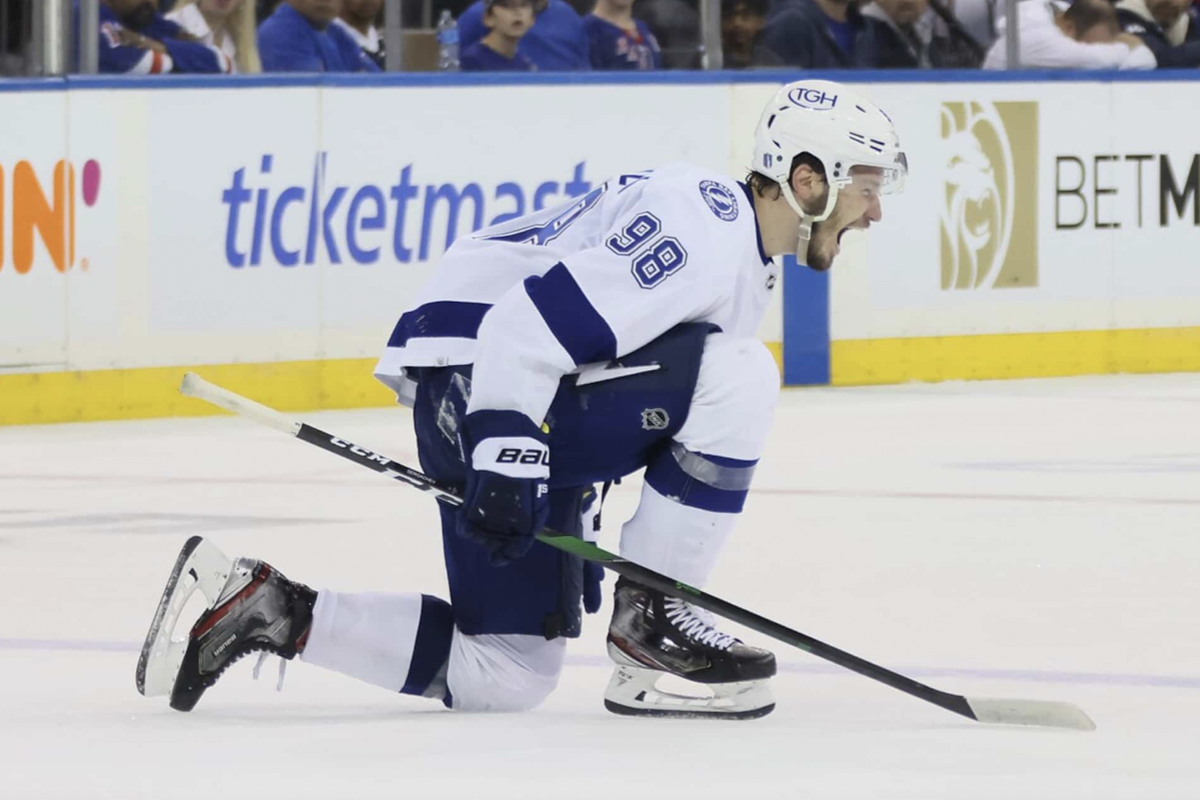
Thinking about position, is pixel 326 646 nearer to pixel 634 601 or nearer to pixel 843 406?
pixel 634 601

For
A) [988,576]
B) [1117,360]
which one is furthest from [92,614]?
[1117,360]

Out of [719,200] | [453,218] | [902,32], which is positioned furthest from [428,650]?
[902,32]

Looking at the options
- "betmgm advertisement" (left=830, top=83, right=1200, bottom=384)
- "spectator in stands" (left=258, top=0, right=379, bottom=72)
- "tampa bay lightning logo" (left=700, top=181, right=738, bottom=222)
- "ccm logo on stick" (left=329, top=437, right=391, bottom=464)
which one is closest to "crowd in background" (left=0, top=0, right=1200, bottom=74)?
"spectator in stands" (left=258, top=0, right=379, bottom=72)

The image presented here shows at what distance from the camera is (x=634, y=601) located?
347 centimetres

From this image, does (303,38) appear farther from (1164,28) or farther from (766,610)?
(766,610)

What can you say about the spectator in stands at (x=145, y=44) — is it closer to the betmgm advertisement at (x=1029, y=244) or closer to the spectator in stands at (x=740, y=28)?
the spectator in stands at (x=740, y=28)

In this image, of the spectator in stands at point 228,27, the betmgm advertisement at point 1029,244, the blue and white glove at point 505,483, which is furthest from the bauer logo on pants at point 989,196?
the blue and white glove at point 505,483

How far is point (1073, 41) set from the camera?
9.43m

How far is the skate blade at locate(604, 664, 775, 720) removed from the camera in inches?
134

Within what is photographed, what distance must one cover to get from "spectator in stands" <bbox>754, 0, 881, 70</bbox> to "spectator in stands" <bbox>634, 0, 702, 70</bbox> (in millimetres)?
253

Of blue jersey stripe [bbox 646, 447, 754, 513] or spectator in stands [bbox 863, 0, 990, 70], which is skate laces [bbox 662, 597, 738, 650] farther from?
spectator in stands [bbox 863, 0, 990, 70]

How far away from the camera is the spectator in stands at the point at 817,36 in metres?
8.87

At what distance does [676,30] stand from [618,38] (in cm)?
23

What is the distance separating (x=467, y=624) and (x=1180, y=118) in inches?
260
